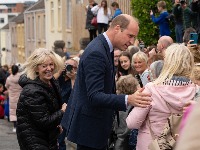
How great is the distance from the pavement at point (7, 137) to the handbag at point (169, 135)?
24.9ft

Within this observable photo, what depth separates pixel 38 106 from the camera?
538cm

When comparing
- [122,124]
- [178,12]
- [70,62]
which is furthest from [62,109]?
[178,12]

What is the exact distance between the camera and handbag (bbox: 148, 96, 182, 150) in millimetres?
4195

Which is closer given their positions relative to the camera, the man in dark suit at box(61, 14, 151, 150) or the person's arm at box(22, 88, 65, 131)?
the man in dark suit at box(61, 14, 151, 150)

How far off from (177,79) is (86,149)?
3.07 ft

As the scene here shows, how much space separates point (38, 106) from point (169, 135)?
5.23 feet

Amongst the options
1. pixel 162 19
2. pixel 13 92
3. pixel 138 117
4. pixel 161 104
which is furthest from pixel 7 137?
pixel 161 104

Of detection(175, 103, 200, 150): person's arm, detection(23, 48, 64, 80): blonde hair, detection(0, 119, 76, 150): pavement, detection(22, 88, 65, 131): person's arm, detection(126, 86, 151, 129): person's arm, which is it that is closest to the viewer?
detection(175, 103, 200, 150): person's arm

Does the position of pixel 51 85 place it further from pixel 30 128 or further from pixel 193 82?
pixel 193 82

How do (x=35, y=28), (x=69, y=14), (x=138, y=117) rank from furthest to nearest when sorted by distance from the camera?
1. (x=35, y=28)
2. (x=69, y=14)
3. (x=138, y=117)

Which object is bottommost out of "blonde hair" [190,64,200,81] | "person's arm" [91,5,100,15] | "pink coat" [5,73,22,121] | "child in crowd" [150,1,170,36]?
"pink coat" [5,73,22,121]

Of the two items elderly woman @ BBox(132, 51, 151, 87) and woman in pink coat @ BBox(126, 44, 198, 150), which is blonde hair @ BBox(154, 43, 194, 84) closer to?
woman in pink coat @ BBox(126, 44, 198, 150)

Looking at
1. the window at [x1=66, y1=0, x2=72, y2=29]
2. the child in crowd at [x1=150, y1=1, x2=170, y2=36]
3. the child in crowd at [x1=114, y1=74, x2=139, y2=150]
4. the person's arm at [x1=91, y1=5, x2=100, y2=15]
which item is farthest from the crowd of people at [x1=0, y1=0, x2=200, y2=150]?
the window at [x1=66, y1=0, x2=72, y2=29]

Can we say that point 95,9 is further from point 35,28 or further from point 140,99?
→ point 35,28
